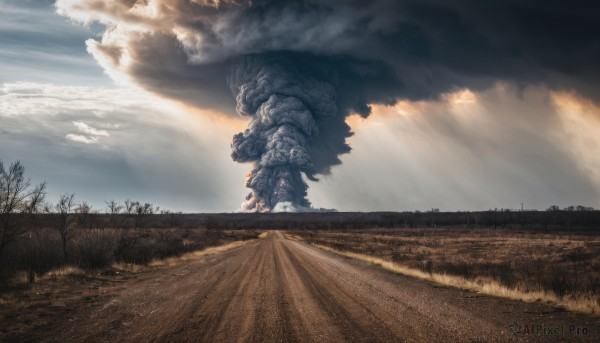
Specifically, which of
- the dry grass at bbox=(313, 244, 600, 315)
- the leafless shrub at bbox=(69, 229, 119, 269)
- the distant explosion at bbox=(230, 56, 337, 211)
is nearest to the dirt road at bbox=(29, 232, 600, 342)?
the dry grass at bbox=(313, 244, 600, 315)

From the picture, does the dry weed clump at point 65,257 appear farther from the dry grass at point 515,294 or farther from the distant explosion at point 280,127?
the distant explosion at point 280,127

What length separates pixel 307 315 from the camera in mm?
9359

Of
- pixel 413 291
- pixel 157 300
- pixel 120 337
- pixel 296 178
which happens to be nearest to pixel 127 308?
pixel 157 300

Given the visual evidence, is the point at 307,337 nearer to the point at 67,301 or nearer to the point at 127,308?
the point at 127,308

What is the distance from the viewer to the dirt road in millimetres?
7570

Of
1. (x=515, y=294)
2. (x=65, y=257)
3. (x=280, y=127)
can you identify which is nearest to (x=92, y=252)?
(x=65, y=257)

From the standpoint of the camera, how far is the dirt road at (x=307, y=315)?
24.8 ft

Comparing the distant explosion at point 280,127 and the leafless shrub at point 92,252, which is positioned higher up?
the distant explosion at point 280,127

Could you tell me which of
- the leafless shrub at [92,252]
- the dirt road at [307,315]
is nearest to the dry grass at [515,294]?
the dirt road at [307,315]

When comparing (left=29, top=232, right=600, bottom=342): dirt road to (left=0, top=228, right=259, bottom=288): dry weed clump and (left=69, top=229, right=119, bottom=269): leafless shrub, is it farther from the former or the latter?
(left=69, top=229, right=119, bottom=269): leafless shrub

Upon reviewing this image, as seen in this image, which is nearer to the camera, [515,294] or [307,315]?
[307,315]

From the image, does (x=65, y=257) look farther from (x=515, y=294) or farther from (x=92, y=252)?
(x=515, y=294)

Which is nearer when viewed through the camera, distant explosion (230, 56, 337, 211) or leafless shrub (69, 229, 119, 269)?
leafless shrub (69, 229, 119, 269)

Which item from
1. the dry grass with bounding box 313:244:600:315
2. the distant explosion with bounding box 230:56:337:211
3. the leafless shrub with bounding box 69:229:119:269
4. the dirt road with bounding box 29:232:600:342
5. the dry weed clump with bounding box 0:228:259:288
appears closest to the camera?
the dirt road with bounding box 29:232:600:342
